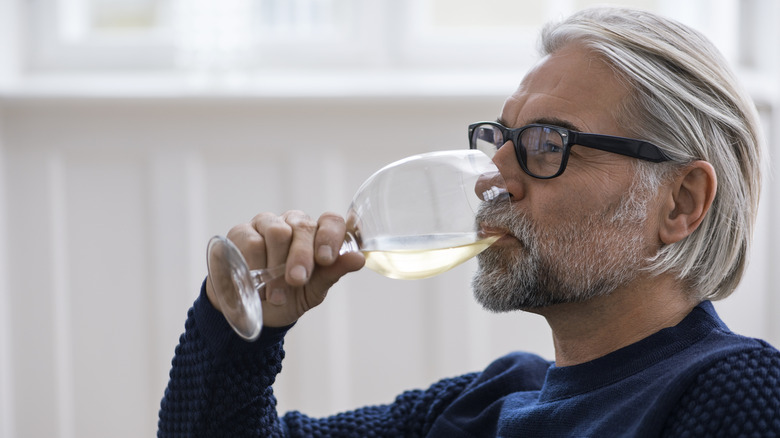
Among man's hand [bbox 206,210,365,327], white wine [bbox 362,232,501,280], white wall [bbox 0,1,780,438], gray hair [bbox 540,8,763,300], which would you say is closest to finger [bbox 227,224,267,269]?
man's hand [bbox 206,210,365,327]

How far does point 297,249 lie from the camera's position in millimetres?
1062

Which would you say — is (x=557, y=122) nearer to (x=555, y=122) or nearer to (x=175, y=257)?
(x=555, y=122)

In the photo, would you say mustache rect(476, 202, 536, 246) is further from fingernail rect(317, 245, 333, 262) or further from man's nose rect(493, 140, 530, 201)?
fingernail rect(317, 245, 333, 262)

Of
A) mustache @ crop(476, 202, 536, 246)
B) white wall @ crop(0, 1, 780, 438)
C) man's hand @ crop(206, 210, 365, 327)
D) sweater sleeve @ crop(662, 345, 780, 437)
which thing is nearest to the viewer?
sweater sleeve @ crop(662, 345, 780, 437)

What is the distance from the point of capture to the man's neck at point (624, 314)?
1.23 meters

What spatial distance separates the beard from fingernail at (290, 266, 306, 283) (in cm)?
31

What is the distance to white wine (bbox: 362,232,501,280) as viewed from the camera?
1076 mm

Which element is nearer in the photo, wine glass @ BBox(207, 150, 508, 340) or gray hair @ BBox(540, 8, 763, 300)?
wine glass @ BBox(207, 150, 508, 340)

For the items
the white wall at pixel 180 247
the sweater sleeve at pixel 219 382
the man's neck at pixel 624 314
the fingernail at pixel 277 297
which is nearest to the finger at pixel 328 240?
the fingernail at pixel 277 297

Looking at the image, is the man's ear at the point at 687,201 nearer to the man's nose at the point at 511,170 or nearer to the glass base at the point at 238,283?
the man's nose at the point at 511,170

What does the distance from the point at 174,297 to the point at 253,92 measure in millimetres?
657

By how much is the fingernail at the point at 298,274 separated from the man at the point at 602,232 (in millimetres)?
85

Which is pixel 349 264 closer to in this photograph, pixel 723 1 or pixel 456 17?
pixel 456 17

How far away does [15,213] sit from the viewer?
2559mm
